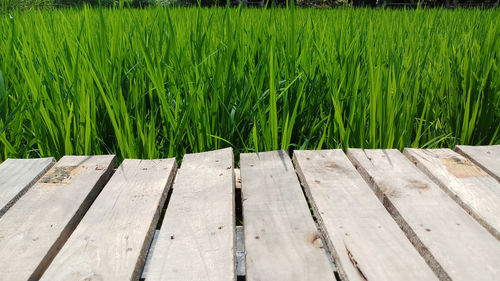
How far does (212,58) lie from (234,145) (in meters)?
0.37

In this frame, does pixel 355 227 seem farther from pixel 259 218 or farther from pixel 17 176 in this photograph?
pixel 17 176

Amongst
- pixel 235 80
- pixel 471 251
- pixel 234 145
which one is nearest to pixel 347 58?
pixel 235 80

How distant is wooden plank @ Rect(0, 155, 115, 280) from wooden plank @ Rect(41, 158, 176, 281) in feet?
0.10

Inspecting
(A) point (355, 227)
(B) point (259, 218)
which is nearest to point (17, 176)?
(B) point (259, 218)

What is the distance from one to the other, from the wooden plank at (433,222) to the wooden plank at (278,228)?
219 millimetres

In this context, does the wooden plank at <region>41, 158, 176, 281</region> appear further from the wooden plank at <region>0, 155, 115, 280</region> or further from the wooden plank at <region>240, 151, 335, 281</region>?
the wooden plank at <region>240, 151, 335, 281</region>

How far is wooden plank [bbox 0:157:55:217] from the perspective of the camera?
1060 mm

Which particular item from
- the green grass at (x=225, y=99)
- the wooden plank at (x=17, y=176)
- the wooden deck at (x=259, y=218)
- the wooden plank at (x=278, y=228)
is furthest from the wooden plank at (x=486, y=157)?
the wooden plank at (x=17, y=176)

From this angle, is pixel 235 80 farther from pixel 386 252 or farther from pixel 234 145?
pixel 386 252

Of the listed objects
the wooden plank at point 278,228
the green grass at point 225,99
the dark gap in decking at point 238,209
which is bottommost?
the dark gap in decking at point 238,209

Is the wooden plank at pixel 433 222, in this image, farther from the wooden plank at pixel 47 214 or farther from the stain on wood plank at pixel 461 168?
the wooden plank at pixel 47 214

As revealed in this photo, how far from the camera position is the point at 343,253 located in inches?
32.7

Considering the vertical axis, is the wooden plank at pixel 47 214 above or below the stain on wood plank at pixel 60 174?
below

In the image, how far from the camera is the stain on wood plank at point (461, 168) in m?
1.19
